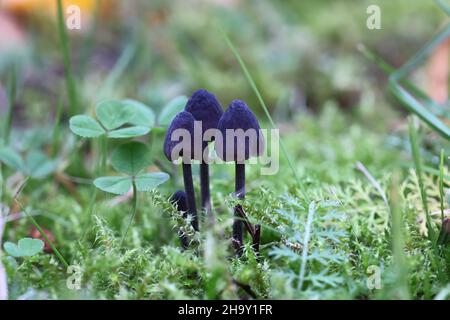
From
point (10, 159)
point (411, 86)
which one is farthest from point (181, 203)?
point (411, 86)

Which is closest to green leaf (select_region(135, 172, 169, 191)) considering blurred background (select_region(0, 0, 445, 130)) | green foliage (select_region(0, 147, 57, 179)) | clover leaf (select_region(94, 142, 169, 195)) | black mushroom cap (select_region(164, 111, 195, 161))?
clover leaf (select_region(94, 142, 169, 195))

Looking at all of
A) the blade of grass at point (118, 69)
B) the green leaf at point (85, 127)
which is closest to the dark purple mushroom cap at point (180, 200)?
the green leaf at point (85, 127)

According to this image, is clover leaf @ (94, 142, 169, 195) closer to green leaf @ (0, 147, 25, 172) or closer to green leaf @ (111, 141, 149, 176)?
green leaf @ (111, 141, 149, 176)

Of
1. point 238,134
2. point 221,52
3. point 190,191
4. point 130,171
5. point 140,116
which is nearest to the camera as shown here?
point 238,134

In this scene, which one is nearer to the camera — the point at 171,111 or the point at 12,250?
the point at 12,250

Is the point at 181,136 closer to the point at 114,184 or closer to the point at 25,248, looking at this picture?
the point at 114,184
